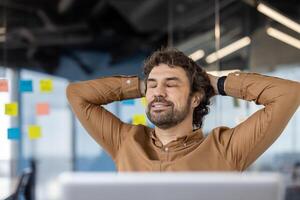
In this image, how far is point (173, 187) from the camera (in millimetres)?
758

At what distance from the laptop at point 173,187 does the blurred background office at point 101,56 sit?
3.25m

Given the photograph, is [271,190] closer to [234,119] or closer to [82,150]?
[234,119]

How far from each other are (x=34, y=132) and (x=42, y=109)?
0.28 meters

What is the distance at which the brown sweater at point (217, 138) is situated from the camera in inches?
63.7

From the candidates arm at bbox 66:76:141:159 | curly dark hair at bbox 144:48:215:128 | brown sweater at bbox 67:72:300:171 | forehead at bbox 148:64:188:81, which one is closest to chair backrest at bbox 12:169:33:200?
arm at bbox 66:76:141:159

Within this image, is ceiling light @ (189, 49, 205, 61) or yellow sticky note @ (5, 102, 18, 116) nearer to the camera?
yellow sticky note @ (5, 102, 18, 116)

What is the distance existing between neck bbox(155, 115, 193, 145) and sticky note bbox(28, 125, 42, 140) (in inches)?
168

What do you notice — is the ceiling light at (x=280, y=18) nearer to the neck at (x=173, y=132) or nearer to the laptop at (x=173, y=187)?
the neck at (x=173, y=132)

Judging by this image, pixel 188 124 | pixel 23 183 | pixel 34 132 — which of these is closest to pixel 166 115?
pixel 188 124

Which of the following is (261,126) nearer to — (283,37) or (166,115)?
(166,115)

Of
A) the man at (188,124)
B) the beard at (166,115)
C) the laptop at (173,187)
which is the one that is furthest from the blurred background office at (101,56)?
the laptop at (173,187)

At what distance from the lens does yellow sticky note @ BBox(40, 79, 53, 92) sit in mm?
5709

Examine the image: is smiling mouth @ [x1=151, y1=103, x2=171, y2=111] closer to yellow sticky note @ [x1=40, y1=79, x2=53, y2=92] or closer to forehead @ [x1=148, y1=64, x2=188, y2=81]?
forehead @ [x1=148, y1=64, x2=188, y2=81]

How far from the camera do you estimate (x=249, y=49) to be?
16.1 feet
